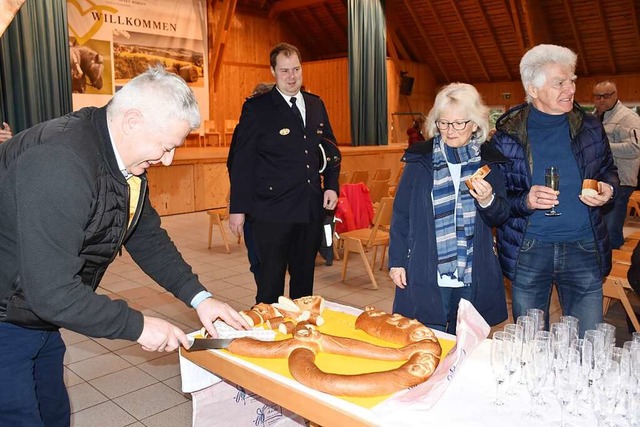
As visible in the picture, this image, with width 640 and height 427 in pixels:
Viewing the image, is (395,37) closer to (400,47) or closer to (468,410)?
(400,47)

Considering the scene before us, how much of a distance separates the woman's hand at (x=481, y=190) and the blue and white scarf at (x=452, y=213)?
143mm

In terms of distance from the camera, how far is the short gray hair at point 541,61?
2307 millimetres

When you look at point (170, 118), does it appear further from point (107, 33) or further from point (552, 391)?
point (107, 33)

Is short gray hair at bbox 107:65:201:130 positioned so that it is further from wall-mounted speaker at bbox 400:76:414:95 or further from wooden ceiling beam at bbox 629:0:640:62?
wall-mounted speaker at bbox 400:76:414:95

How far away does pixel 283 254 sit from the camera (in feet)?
10.2

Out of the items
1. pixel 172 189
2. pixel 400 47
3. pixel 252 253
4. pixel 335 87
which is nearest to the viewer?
pixel 252 253

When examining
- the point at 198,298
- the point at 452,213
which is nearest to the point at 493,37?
the point at 452,213

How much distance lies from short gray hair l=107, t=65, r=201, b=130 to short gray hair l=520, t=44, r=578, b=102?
4.95ft

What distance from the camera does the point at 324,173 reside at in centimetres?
340

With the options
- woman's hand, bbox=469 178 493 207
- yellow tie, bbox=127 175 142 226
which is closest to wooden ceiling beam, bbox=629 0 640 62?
woman's hand, bbox=469 178 493 207

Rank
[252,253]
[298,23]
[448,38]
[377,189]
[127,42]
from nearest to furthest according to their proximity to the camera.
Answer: [252,253] → [377,189] → [127,42] → [448,38] → [298,23]

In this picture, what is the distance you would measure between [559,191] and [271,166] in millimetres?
1486

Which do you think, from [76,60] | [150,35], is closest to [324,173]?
[76,60]

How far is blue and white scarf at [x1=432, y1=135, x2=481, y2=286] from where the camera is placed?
2273 millimetres
